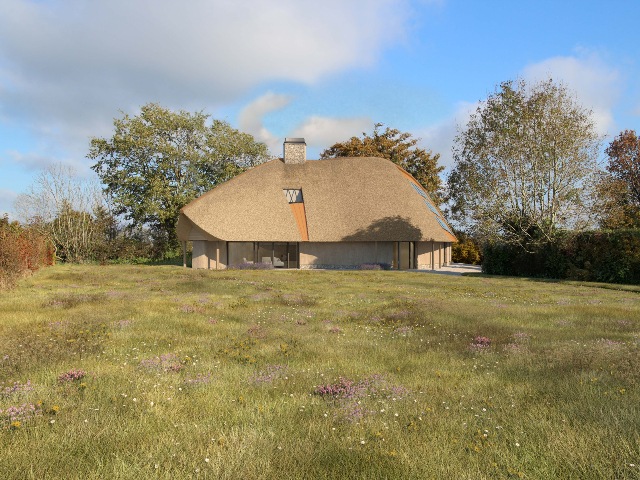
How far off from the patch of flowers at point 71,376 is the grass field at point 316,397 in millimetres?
34

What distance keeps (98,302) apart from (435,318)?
443 inches

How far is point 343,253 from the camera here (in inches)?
1529

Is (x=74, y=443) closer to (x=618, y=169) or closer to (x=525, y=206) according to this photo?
(x=525, y=206)

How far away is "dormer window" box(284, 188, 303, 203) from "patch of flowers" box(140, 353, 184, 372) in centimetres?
3308

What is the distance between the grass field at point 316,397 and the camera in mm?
4168

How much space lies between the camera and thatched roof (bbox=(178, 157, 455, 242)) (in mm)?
37406

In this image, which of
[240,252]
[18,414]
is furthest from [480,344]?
[240,252]

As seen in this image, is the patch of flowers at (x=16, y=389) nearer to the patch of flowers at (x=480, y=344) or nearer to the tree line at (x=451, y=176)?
the patch of flowers at (x=480, y=344)

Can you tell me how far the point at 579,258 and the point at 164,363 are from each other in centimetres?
2888

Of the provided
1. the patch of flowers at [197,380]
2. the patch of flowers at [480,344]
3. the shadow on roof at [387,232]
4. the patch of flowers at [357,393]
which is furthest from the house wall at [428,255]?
the patch of flowers at [197,380]

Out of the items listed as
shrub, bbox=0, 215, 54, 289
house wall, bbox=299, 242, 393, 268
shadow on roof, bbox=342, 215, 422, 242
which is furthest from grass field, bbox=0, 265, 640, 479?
house wall, bbox=299, 242, 393, 268

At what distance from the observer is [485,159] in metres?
32.9

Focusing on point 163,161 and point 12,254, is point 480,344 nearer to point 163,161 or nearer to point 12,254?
point 12,254

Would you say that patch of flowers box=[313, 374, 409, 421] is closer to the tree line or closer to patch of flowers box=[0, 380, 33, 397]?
patch of flowers box=[0, 380, 33, 397]
